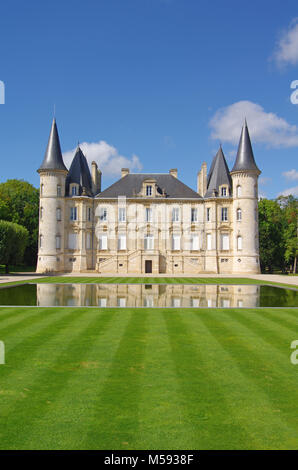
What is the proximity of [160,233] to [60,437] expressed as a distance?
4940cm

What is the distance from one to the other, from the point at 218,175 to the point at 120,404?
5142 cm

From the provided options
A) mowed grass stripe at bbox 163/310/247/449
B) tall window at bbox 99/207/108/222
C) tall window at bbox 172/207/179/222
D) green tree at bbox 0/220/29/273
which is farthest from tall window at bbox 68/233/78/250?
mowed grass stripe at bbox 163/310/247/449

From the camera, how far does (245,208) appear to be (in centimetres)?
5194

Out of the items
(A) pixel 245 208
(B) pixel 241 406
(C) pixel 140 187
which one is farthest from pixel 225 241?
(B) pixel 241 406

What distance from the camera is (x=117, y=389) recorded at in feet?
21.6

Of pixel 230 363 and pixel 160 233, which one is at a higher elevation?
pixel 160 233

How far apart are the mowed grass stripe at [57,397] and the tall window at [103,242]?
44.7 meters

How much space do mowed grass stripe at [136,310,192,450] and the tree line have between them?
42316 mm

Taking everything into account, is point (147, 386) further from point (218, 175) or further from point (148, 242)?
point (218, 175)

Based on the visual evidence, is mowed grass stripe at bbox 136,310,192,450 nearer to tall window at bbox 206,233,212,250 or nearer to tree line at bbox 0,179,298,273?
tree line at bbox 0,179,298,273

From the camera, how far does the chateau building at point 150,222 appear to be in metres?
51.8

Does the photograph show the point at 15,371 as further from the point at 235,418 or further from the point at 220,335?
the point at 220,335

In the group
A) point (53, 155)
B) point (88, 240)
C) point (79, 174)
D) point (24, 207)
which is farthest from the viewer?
point (24, 207)

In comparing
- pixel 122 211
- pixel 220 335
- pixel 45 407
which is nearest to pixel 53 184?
pixel 122 211
